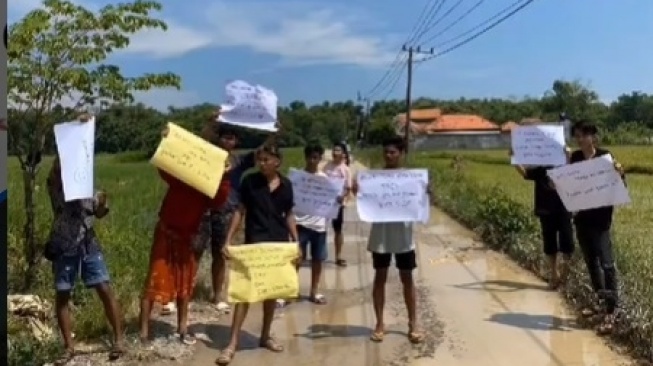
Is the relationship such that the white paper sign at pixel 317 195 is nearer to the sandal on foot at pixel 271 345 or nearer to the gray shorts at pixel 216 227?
the gray shorts at pixel 216 227

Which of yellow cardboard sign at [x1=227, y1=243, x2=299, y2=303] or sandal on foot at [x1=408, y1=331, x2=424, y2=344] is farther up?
yellow cardboard sign at [x1=227, y1=243, x2=299, y2=303]

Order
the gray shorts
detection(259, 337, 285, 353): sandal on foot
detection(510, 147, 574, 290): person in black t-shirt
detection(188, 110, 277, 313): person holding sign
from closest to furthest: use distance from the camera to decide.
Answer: detection(259, 337, 285, 353): sandal on foot
detection(188, 110, 277, 313): person holding sign
the gray shorts
detection(510, 147, 574, 290): person in black t-shirt

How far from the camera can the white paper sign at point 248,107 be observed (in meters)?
6.81

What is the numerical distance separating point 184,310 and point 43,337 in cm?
107

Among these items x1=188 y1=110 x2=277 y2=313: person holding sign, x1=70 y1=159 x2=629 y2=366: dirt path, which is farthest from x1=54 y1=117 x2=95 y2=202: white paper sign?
x1=70 y1=159 x2=629 y2=366: dirt path

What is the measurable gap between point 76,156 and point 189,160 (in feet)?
2.96

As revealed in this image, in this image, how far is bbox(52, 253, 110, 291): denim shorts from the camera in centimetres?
557

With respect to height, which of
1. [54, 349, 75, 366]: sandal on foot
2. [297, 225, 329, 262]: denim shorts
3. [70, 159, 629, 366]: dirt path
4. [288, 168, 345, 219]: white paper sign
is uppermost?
[288, 168, 345, 219]: white paper sign

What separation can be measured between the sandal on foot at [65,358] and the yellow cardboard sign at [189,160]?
1.49 meters

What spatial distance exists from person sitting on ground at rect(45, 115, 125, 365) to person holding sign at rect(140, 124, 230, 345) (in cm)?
46

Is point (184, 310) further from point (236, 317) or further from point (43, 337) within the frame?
point (43, 337)

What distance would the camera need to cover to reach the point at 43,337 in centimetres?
585

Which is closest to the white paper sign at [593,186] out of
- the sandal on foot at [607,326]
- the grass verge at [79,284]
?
the sandal on foot at [607,326]

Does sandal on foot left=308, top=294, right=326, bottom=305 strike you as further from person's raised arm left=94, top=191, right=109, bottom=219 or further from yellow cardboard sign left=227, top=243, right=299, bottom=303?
person's raised arm left=94, top=191, right=109, bottom=219
